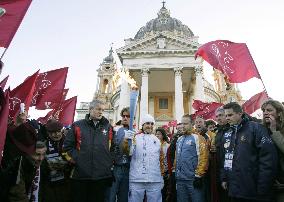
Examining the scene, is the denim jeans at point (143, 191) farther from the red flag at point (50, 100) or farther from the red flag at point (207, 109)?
the red flag at point (207, 109)

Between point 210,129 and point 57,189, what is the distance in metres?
4.38

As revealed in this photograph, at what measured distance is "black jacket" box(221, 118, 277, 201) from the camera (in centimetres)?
406

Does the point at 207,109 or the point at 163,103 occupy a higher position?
the point at 163,103

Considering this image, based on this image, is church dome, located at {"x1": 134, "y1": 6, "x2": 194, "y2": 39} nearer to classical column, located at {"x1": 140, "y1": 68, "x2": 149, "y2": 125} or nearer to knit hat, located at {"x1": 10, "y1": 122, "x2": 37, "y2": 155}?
classical column, located at {"x1": 140, "y1": 68, "x2": 149, "y2": 125}

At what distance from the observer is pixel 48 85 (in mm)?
9125

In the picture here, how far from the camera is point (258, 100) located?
1081 centimetres

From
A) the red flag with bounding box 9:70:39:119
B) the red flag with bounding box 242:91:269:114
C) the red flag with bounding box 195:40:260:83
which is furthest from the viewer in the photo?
the red flag with bounding box 242:91:269:114

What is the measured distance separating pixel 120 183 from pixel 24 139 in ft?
9.59

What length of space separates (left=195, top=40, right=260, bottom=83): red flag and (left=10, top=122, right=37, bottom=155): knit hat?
17.3ft

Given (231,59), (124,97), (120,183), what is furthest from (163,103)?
(120,183)

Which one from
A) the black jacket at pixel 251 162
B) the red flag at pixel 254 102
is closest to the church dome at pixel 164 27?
the red flag at pixel 254 102

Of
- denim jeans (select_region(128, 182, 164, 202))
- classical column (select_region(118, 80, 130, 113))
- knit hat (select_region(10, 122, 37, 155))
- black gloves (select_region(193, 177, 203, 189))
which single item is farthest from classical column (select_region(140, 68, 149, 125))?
knit hat (select_region(10, 122, 37, 155))

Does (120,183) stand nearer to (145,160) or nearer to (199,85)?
(145,160)

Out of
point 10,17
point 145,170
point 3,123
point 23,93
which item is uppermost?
point 10,17
